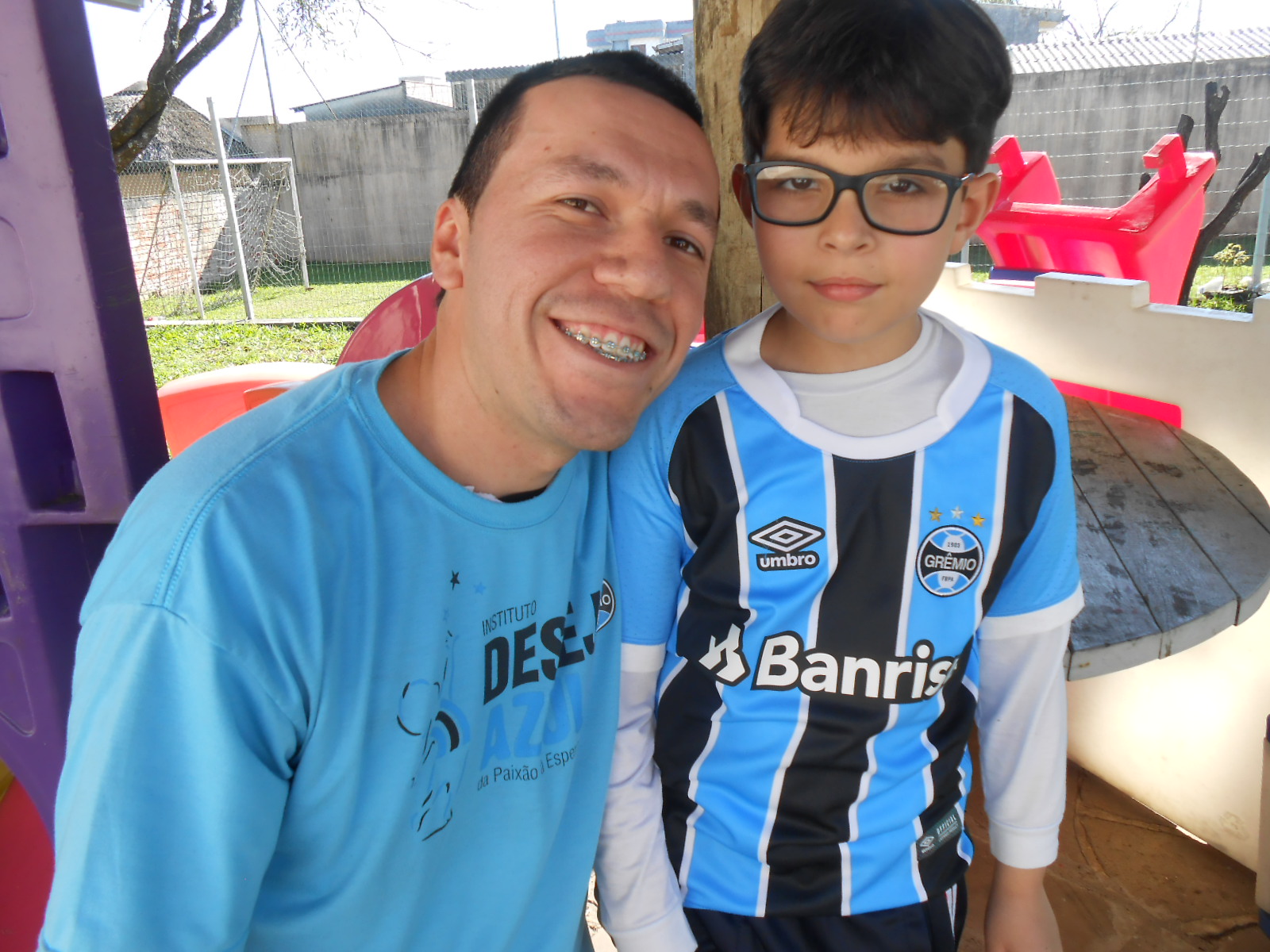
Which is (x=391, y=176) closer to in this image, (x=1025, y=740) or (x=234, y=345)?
(x=234, y=345)

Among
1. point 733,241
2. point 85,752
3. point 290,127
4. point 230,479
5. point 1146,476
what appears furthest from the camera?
point 290,127

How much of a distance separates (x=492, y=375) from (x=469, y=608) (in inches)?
Answer: 13.2

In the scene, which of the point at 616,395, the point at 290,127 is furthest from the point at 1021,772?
the point at 290,127

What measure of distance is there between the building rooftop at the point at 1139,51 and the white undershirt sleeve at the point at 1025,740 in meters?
15.3

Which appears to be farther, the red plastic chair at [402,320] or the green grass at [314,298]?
the green grass at [314,298]

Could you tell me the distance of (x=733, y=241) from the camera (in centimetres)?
217

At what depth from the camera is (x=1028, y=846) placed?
1.46 metres

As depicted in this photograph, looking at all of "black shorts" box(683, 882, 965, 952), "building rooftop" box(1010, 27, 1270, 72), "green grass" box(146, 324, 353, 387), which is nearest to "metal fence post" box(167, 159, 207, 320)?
"green grass" box(146, 324, 353, 387)

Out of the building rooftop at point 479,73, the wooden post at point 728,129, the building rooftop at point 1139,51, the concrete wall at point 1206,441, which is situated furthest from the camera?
the building rooftop at point 479,73

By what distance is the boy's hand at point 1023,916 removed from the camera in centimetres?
147

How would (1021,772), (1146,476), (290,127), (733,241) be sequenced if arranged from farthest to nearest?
(290,127) → (1146,476) → (733,241) → (1021,772)

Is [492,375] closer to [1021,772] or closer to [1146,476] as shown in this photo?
[1021,772]

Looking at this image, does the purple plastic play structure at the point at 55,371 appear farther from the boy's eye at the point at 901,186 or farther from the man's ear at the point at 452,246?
the boy's eye at the point at 901,186

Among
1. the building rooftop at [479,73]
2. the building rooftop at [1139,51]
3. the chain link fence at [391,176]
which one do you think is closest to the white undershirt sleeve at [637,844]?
the chain link fence at [391,176]
